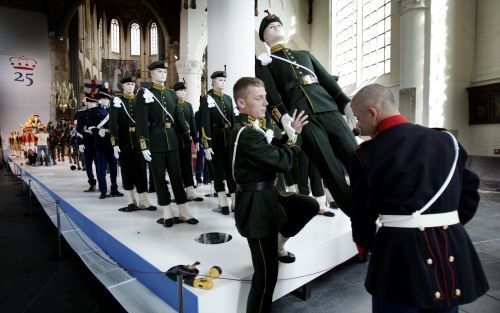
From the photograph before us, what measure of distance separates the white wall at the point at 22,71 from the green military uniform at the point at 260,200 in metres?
20.9

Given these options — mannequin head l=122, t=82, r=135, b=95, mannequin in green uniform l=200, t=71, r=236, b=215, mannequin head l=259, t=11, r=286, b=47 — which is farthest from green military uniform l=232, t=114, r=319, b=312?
mannequin head l=122, t=82, r=135, b=95

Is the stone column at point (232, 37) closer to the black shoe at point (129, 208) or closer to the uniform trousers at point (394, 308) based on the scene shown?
the black shoe at point (129, 208)

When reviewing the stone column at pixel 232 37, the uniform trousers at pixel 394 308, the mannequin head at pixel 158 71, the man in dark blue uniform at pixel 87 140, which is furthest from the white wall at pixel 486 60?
the man in dark blue uniform at pixel 87 140

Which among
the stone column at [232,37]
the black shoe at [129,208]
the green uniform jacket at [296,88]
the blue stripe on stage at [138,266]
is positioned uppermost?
the stone column at [232,37]

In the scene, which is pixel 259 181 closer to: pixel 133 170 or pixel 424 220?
pixel 424 220

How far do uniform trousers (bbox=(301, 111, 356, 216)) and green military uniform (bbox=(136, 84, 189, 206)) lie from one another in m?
1.79

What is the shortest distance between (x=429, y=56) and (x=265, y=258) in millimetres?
9393

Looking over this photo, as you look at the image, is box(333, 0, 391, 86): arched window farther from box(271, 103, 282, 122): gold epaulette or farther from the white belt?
the white belt

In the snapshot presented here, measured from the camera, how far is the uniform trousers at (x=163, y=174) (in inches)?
155

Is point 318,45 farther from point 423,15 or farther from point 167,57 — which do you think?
point 167,57

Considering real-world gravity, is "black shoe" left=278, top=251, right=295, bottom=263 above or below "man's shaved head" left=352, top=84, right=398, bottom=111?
below

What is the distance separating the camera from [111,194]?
6242 mm

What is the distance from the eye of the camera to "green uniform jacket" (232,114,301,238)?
2025mm

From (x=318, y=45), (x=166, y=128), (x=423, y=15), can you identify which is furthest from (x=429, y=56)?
(x=166, y=128)
